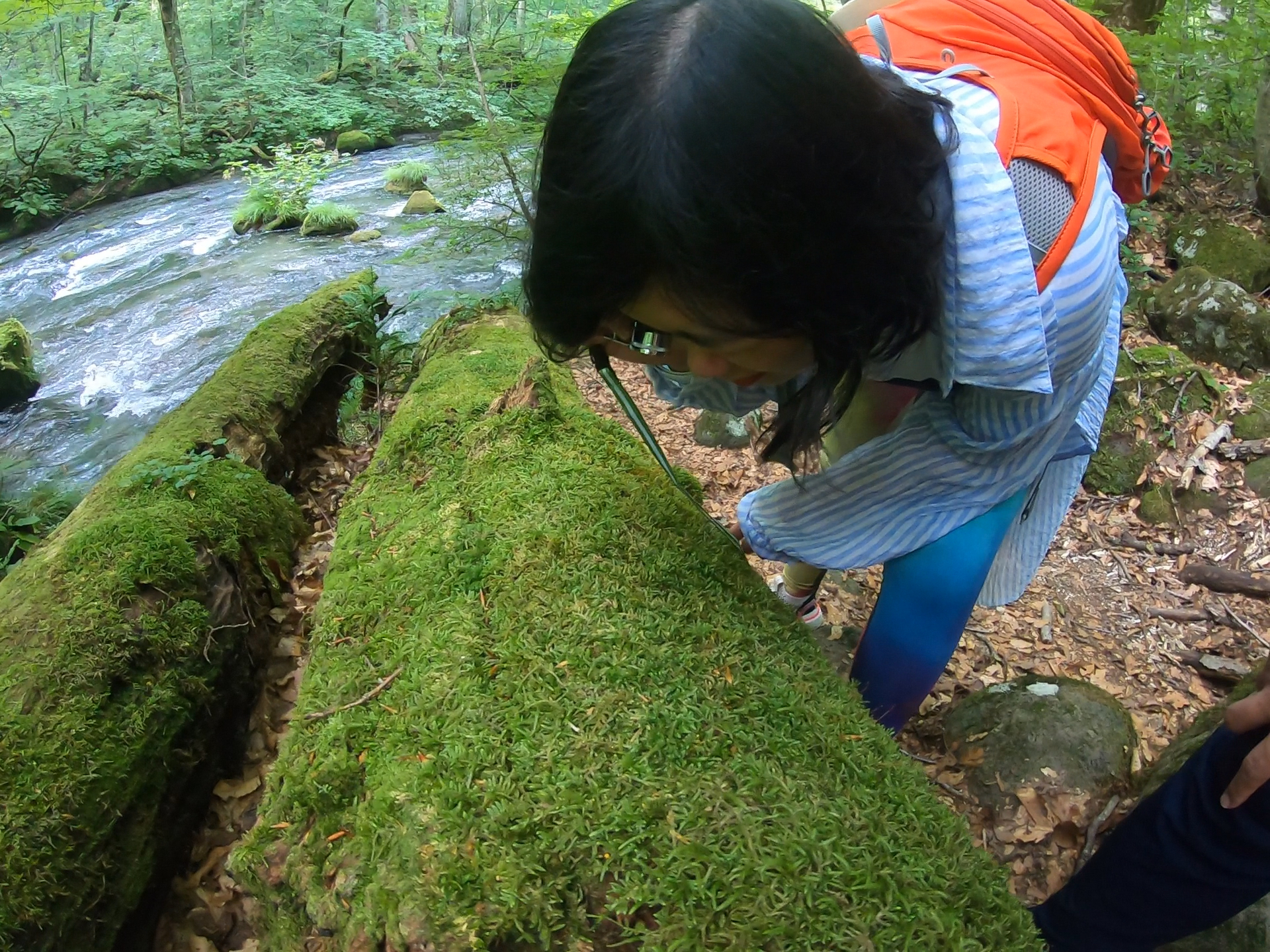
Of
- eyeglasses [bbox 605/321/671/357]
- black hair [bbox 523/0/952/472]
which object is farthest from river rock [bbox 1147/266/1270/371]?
eyeglasses [bbox 605/321/671/357]

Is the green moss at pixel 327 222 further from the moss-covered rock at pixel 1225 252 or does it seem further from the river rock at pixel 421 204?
the moss-covered rock at pixel 1225 252

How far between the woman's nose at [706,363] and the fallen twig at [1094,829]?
84.3 inches

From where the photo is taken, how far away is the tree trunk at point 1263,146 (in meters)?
6.46

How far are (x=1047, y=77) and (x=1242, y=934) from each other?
91.5 inches

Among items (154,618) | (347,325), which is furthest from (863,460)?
(347,325)

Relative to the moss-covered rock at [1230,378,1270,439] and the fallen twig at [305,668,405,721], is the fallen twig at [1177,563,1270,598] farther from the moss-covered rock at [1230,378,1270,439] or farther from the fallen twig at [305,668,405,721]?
the fallen twig at [305,668,405,721]

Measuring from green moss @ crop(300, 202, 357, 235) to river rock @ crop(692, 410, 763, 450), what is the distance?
821cm

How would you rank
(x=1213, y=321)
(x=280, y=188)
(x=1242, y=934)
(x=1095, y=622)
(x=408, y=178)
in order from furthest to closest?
(x=408, y=178) < (x=280, y=188) < (x=1213, y=321) < (x=1095, y=622) < (x=1242, y=934)

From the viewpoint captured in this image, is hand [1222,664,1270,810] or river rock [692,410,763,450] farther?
river rock [692,410,763,450]

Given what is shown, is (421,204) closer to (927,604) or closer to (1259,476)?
(1259,476)

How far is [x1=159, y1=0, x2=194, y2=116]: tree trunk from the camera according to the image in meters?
15.1

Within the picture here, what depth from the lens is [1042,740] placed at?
2504 mm

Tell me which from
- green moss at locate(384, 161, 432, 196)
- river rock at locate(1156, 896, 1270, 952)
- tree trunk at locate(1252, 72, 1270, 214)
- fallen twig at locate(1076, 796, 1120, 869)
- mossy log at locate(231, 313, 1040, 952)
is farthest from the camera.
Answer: green moss at locate(384, 161, 432, 196)

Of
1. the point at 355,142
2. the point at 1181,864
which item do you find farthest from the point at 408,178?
the point at 1181,864
